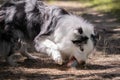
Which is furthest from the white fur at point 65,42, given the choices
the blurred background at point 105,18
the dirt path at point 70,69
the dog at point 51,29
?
the blurred background at point 105,18

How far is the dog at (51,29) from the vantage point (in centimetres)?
794

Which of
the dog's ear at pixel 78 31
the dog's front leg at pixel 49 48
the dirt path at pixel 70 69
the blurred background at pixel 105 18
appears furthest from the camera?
the blurred background at pixel 105 18

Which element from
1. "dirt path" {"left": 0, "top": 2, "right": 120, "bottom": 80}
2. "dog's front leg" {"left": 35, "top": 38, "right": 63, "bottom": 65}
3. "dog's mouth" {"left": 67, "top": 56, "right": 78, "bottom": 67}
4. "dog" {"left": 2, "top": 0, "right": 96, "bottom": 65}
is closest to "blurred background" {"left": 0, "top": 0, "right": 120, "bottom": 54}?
"dirt path" {"left": 0, "top": 2, "right": 120, "bottom": 80}

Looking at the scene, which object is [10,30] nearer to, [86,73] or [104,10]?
[86,73]

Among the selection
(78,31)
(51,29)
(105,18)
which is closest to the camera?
(78,31)

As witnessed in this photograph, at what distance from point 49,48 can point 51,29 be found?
0.37m

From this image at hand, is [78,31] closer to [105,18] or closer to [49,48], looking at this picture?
[49,48]

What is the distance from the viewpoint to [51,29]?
8.17 metres

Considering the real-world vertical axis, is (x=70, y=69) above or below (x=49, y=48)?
below

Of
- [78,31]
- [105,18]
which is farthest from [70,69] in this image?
[105,18]

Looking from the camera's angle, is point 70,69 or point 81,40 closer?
point 81,40

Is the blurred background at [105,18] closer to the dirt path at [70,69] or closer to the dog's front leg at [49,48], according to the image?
the dirt path at [70,69]

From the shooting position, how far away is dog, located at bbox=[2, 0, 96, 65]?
7.94 metres

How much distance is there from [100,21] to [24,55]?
273 inches
